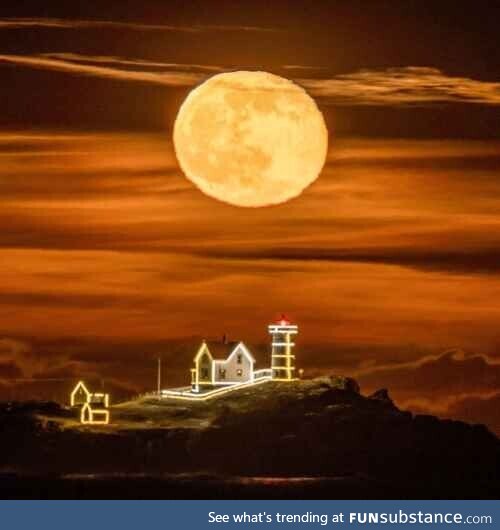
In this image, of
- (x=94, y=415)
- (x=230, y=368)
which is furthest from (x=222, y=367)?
(x=94, y=415)

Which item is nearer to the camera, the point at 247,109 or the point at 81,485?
the point at 247,109

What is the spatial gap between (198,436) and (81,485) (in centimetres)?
442

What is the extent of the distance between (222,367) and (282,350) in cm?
179

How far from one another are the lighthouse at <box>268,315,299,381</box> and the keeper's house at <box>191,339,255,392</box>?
2.36 ft

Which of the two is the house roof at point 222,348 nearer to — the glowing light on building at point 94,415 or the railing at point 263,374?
the railing at point 263,374

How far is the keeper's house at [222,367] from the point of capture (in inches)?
2352

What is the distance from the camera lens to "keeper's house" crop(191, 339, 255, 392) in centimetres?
5975

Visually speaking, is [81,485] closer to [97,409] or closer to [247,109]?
[97,409]

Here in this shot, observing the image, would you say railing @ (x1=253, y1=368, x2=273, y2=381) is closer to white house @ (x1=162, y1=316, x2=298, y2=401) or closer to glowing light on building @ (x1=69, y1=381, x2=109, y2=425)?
white house @ (x1=162, y1=316, x2=298, y2=401)

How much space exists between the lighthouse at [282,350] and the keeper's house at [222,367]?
0.72 m

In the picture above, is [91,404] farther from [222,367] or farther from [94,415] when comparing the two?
[222,367]

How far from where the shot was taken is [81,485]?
62031mm

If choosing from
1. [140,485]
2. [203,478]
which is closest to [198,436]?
[203,478]

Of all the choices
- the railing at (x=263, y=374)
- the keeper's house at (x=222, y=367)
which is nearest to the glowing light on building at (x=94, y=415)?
the keeper's house at (x=222, y=367)
